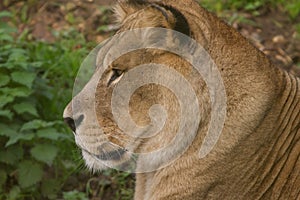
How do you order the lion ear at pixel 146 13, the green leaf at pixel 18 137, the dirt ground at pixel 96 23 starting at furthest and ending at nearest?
the dirt ground at pixel 96 23, the green leaf at pixel 18 137, the lion ear at pixel 146 13

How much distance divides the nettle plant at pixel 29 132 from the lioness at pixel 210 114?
125 cm

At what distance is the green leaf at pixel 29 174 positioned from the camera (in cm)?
506

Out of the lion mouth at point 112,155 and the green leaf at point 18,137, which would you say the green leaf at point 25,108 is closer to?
the green leaf at point 18,137

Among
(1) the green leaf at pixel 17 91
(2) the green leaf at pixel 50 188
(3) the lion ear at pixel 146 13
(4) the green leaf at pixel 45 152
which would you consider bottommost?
(2) the green leaf at pixel 50 188

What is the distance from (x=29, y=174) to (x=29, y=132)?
0.25m

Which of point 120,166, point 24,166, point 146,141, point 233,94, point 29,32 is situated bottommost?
point 29,32

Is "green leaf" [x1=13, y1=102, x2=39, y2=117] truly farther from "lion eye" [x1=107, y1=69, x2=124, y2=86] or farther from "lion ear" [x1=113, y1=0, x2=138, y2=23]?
"lion eye" [x1=107, y1=69, x2=124, y2=86]

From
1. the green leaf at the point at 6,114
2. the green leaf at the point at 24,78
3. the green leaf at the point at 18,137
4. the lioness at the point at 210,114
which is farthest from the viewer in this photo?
the green leaf at the point at 24,78

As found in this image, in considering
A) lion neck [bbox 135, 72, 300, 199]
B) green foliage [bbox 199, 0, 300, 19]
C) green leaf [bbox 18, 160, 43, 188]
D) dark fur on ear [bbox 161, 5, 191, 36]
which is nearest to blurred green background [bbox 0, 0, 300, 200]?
green leaf [bbox 18, 160, 43, 188]

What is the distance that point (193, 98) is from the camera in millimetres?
3666

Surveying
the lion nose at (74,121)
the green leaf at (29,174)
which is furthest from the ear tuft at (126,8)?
the green leaf at (29,174)

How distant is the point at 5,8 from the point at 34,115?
6.88 feet

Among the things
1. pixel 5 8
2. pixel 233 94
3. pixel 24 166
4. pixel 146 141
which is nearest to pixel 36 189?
pixel 24 166

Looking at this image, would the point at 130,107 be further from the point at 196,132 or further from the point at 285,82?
the point at 285,82
